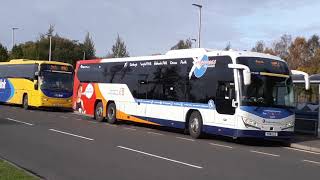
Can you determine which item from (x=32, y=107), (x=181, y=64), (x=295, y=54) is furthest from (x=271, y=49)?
(x=181, y=64)

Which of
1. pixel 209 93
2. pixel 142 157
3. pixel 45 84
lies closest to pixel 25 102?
pixel 45 84

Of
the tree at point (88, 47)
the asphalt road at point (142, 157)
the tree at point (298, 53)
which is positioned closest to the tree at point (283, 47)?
the tree at point (298, 53)

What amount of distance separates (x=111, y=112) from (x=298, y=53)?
161 ft

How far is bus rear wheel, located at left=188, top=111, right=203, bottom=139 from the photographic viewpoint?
20.6m

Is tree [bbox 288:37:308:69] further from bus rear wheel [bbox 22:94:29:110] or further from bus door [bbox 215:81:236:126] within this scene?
bus door [bbox 215:81:236:126]

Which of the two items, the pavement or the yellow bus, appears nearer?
the pavement

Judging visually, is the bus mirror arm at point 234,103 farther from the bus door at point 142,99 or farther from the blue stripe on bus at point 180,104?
the bus door at point 142,99

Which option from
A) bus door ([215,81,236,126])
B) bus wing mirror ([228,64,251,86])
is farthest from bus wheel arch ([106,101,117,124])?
bus wing mirror ([228,64,251,86])

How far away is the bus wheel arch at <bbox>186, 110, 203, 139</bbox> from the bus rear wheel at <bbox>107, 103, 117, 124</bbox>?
6225 mm

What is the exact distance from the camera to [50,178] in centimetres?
1035

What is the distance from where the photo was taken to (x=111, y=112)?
27234 mm

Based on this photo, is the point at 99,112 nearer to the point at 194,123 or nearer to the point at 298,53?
the point at 194,123

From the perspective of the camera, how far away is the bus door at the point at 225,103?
62.5ft

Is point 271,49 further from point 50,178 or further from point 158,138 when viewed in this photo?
point 50,178
